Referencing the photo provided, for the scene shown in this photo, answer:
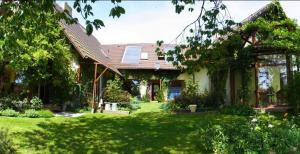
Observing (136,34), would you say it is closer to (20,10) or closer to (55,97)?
(55,97)

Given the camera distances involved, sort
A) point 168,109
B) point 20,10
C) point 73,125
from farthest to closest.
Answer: point 168,109
point 73,125
point 20,10

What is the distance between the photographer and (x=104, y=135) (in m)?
13.9

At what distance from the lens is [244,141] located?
10148mm

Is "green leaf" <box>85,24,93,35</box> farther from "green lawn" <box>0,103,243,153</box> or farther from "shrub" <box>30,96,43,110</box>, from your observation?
"shrub" <box>30,96,43,110</box>

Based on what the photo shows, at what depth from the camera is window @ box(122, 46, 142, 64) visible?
115 feet

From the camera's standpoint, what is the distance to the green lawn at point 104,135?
38.4 ft

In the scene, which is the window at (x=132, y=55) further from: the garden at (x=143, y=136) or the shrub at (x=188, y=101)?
the garden at (x=143, y=136)

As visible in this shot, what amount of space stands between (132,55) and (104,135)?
22.4m

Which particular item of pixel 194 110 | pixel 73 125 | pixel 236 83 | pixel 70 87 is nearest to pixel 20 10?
pixel 73 125

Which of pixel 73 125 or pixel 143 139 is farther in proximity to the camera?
pixel 73 125

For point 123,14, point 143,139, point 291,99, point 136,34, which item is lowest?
point 143,139

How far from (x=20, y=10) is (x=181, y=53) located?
394 centimetres

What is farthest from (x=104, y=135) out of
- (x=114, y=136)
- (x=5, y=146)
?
(x=5, y=146)

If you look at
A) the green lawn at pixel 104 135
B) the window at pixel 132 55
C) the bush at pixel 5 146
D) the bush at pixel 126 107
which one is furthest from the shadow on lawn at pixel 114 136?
the window at pixel 132 55
